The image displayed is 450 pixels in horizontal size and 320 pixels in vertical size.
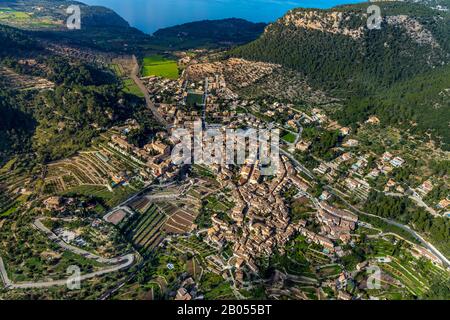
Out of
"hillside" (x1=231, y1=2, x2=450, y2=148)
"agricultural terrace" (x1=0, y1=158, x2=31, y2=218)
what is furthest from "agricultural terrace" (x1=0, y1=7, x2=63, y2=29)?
"agricultural terrace" (x1=0, y1=158, x2=31, y2=218)

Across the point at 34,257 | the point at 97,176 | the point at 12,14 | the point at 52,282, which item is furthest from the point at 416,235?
the point at 12,14

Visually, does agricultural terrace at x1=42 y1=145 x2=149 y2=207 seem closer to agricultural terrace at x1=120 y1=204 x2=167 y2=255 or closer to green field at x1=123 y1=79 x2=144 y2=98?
agricultural terrace at x1=120 y1=204 x2=167 y2=255

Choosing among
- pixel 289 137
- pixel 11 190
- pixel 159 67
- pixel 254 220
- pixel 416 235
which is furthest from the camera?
pixel 159 67

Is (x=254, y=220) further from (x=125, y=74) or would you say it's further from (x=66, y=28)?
(x=66, y=28)

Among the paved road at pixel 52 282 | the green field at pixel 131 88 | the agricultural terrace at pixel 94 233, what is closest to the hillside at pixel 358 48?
the green field at pixel 131 88

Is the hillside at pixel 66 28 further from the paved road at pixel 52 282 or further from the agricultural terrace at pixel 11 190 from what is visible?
the paved road at pixel 52 282

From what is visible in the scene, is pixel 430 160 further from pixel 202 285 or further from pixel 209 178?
pixel 202 285
